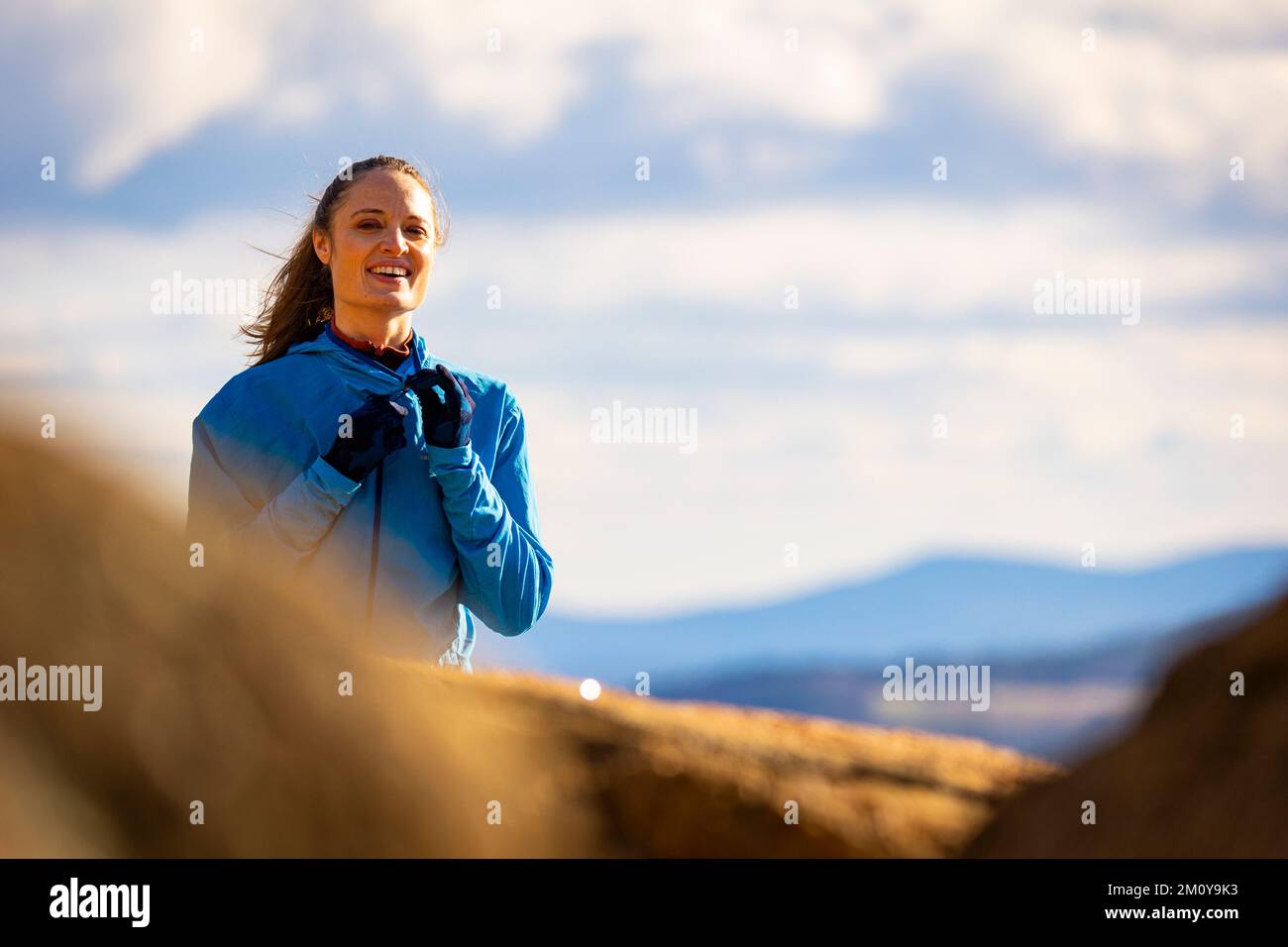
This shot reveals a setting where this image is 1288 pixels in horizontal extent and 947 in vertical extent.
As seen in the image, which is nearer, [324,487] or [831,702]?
[324,487]

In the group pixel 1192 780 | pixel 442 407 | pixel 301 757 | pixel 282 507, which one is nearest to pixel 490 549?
pixel 442 407

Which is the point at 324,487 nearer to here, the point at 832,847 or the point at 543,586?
the point at 543,586

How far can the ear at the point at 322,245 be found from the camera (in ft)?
21.3

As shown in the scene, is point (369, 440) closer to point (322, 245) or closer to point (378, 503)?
point (378, 503)

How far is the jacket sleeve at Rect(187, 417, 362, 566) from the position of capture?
5098 mm

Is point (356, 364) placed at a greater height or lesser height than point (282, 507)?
greater

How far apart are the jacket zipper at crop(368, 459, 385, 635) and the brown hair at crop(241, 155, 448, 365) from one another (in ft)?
3.42

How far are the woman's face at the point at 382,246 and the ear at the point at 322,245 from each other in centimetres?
21

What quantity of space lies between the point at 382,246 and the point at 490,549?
4.59 feet

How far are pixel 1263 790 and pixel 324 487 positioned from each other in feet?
11.9

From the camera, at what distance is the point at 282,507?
5.27 meters

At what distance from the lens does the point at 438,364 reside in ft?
18.7

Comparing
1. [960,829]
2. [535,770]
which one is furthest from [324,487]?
[960,829]

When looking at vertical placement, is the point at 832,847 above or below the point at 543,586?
below
